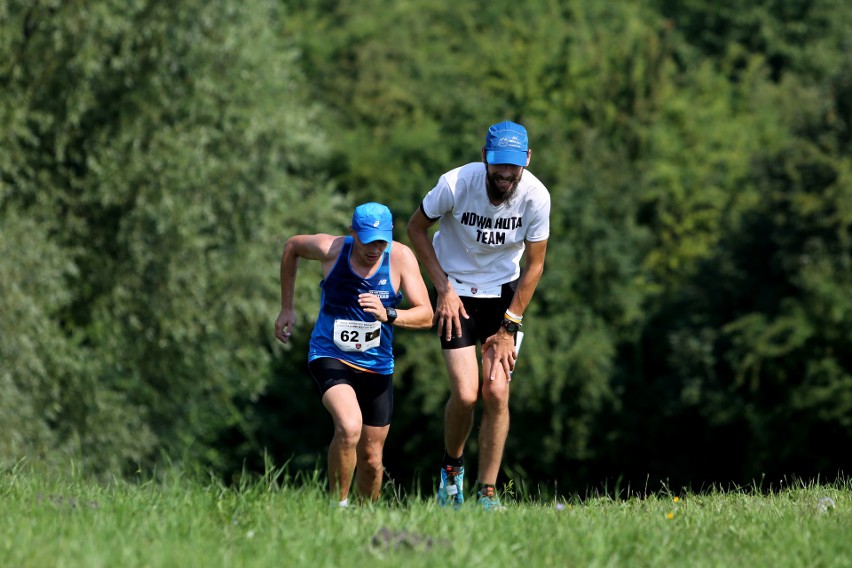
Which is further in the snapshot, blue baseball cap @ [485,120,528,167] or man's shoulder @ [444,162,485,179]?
man's shoulder @ [444,162,485,179]

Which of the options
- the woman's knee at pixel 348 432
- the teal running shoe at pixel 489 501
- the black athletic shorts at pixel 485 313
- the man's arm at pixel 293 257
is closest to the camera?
the teal running shoe at pixel 489 501

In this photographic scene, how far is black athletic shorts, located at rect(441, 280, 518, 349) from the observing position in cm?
934

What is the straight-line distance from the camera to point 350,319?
9125 mm

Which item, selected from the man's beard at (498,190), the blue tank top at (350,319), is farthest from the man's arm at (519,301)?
the blue tank top at (350,319)

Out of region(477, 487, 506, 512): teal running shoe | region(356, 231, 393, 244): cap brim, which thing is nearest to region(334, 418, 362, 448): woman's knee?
region(477, 487, 506, 512): teal running shoe

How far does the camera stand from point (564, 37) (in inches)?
1986

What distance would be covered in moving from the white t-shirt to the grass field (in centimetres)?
213

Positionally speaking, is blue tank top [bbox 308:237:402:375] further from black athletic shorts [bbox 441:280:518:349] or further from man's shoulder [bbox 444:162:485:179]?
man's shoulder [bbox 444:162:485:179]

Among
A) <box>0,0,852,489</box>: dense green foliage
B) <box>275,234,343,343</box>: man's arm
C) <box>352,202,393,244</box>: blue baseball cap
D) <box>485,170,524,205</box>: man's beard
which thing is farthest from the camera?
<box>0,0,852,489</box>: dense green foliage

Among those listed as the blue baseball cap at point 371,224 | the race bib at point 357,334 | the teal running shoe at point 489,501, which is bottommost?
the teal running shoe at point 489,501

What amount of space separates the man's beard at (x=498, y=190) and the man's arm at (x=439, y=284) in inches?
20.3

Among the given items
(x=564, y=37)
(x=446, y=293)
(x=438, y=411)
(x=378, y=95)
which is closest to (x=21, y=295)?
(x=446, y=293)

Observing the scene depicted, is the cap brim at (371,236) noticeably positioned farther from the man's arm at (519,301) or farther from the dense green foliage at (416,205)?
the dense green foliage at (416,205)

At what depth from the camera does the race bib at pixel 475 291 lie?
9.34m
